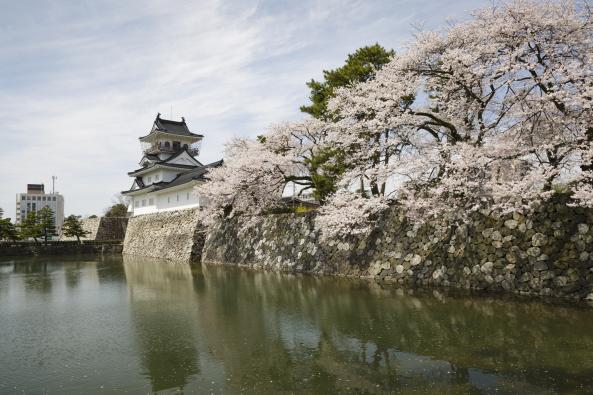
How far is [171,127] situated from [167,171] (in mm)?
5661

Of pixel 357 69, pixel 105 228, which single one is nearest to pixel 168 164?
pixel 105 228

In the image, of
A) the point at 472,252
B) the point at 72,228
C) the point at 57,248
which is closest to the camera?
the point at 472,252

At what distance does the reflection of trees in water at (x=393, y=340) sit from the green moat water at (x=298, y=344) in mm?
20

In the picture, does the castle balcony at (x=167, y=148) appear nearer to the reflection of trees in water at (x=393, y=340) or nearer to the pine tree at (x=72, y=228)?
the pine tree at (x=72, y=228)

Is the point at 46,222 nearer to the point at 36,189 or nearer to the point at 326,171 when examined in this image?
the point at 326,171

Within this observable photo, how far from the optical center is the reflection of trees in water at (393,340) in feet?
15.9

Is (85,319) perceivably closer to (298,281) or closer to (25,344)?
(25,344)

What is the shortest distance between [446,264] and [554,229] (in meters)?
2.72

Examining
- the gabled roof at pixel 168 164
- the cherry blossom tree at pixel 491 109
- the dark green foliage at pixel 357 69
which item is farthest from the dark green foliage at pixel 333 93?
the gabled roof at pixel 168 164

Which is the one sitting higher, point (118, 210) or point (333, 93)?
point (333, 93)

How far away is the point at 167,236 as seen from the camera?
25766 mm

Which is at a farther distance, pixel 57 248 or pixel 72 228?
pixel 72 228

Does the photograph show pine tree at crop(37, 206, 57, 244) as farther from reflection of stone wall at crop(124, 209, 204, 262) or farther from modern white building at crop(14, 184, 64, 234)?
modern white building at crop(14, 184, 64, 234)

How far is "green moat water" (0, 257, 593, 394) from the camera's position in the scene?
4750mm
